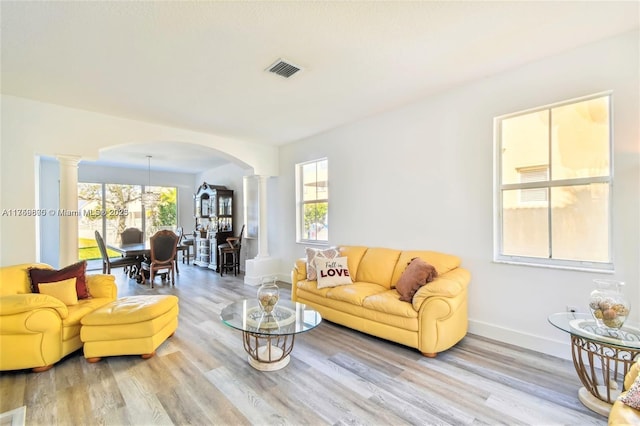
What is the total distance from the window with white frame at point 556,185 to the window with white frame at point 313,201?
8.66 feet

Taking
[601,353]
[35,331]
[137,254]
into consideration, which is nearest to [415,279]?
[601,353]

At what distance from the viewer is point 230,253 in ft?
21.9

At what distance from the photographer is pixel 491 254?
3023mm

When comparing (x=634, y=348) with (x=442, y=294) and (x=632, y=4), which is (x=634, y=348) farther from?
(x=632, y=4)

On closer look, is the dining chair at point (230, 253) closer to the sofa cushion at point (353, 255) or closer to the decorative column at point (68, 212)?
the decorative column at point (68, 212)

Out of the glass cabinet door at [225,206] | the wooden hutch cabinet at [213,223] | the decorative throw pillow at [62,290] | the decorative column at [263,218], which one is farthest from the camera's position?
the glass cabinet door at [225,206]

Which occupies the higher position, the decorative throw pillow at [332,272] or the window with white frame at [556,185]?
the window with white frame at [556,185]

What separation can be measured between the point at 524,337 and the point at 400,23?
3.04 meters

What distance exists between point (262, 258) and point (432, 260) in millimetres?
3443

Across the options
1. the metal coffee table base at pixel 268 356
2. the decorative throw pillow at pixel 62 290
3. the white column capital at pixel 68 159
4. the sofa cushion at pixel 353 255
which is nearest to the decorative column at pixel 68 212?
the white column capital at pixel 68 159

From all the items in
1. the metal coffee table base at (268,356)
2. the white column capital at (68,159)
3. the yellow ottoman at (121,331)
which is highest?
the white column capital at (68,159)

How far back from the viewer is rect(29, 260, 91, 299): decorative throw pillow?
9.61ft

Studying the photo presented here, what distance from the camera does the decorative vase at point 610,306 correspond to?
6.16ft

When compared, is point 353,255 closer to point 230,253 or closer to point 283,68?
point 283,68
